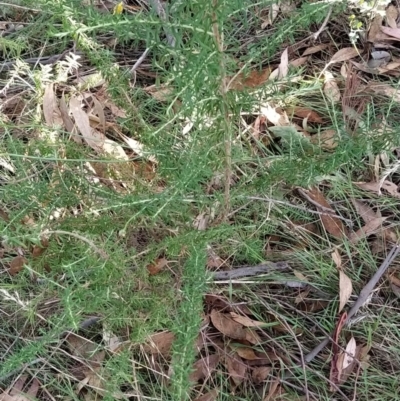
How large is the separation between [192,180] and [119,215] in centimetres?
31

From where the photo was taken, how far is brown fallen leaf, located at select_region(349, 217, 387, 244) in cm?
210

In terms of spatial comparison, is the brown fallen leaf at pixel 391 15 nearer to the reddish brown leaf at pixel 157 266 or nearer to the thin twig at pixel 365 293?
the thin twig at pixel 365 293

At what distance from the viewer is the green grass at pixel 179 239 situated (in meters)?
1.61

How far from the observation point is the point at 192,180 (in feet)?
5.13

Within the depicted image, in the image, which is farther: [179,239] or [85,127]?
[85,127]

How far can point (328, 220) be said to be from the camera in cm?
211

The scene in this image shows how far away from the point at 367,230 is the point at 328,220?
14 cm

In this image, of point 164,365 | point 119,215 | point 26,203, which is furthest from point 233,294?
point 26,203

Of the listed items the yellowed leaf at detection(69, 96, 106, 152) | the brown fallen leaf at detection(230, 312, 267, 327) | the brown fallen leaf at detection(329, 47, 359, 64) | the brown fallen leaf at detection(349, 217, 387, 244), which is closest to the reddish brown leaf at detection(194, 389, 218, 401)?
the brown fallen leaf at detection(230, 312, 267, 327)

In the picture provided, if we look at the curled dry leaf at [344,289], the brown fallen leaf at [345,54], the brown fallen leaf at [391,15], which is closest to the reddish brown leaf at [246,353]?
the curled dry leaf at [344,289]

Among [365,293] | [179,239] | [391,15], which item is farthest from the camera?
[391,15]

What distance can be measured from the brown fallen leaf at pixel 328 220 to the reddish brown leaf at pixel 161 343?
68cm

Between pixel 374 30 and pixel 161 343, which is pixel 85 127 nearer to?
pixel 161 343

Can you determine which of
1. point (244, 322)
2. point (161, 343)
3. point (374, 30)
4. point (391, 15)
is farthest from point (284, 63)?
point (161, 343)
